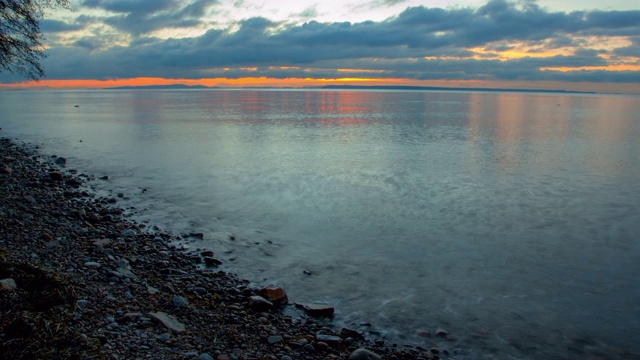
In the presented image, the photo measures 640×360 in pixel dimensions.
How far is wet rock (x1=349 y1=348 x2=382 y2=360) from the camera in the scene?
23.2 feet

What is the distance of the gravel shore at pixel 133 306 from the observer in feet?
19.8

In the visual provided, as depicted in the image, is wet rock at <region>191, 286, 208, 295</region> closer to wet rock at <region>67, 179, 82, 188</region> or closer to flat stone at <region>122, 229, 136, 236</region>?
flat stone at <region>122, 229, 136, 236</region>

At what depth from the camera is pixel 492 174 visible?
72.9 ft

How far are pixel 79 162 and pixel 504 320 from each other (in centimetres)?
2324

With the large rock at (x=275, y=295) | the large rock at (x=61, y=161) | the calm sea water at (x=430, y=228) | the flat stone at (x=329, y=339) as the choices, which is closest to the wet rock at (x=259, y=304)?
the large rock at (x=275, y=295)

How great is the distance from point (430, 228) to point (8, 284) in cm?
1066

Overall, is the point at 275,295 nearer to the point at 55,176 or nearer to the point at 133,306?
the point at 133,306

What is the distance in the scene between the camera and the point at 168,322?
728 centimetres

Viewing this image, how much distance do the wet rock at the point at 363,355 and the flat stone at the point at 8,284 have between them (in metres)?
4.85

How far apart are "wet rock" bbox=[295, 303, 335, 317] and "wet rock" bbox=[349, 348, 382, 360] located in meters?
1.54

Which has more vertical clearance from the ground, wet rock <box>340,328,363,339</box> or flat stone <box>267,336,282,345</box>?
flat stone <box>267,336,282,345</box>

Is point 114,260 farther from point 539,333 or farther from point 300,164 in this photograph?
point 300,164

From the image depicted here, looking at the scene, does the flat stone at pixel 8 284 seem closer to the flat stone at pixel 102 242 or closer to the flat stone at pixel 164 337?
the flat stone at pixel 164 337

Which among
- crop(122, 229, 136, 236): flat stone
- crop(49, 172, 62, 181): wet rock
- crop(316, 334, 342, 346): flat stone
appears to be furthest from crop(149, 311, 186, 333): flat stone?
crop(49, 172, 62, 181): wet rock
